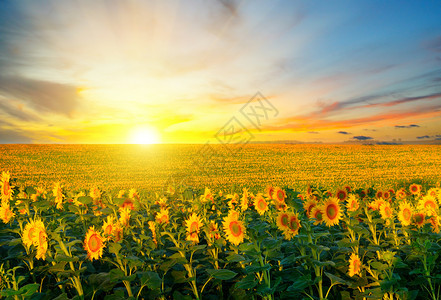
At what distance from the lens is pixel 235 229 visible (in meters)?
3.12

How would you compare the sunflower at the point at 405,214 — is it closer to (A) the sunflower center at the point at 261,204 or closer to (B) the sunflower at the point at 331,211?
(B) the sunflower at the point at 331,211

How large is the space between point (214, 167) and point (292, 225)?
82.8ft

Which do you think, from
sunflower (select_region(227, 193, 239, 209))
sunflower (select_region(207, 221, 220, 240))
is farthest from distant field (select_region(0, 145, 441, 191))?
sunflower (select_region(207, 221, 220, 240))

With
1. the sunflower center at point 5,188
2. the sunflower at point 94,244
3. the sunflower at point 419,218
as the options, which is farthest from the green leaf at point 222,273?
the sunflower center at point 5,188

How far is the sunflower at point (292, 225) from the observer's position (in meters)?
3.05

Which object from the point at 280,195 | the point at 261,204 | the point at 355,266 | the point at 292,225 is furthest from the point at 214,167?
the point at 355,266

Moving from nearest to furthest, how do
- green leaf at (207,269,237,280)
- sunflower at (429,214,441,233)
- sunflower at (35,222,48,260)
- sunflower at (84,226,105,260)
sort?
1. green leaf at (207,269,237,280)
2. sunflower at (35,222,48,260)
3. sunflower at (84,226,105,260)
4. sunflower at (429,214,441,233)

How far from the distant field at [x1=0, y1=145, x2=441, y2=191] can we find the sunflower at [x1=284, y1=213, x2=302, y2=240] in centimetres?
1648

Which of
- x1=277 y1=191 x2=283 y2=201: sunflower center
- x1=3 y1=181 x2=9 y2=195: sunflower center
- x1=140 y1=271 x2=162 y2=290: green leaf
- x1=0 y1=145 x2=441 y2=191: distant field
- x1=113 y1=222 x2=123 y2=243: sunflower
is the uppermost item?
x1=3 y1=181 x2=9 y2=195: sunflower center

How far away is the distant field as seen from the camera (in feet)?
73.1

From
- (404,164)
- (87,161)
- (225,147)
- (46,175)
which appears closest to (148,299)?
(46,175)

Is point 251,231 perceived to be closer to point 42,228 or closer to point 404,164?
point 42,228

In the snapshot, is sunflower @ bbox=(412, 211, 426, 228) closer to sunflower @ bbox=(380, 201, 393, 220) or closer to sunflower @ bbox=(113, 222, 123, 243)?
sunflower @ bbox=(380, 201, 393, 220)

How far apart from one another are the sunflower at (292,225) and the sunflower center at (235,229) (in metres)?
0.48
